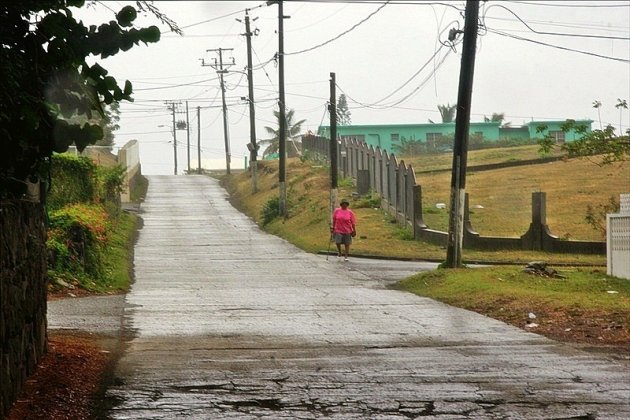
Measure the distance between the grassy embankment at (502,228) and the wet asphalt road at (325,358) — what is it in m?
1.03


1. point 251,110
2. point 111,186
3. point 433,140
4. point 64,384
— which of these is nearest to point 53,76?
point 64,384

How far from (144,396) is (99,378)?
110 cm

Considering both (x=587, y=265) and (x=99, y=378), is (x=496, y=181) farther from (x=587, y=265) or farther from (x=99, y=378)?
(x=99, y=378)

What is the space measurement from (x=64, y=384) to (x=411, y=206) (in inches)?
1120

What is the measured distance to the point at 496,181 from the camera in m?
50.6

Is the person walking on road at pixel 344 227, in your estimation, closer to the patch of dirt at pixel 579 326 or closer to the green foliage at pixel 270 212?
the patch of dirt at pixel 579 326

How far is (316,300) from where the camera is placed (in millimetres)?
20469

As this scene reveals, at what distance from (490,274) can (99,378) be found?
13.1 m

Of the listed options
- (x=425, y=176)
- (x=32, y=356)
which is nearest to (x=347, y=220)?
(x=32, y=356)

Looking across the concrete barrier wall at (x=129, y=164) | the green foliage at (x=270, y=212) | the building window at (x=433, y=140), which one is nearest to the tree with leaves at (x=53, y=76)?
the green foliage at (x=270, y=212)

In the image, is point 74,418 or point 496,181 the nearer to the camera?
point 74,418

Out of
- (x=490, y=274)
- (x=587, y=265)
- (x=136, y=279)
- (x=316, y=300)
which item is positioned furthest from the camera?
(x=587, y=265)

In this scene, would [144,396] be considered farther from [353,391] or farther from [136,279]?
[136,279]

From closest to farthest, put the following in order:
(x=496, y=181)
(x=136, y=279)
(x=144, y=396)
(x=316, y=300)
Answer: (x=144, y=396) < (x=316, y=300) < (x=136, y=279) < (x=496, y=181)
